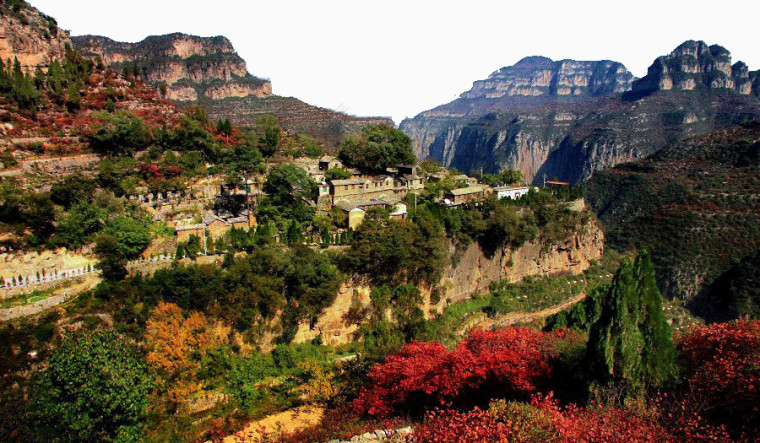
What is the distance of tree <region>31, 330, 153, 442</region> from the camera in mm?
13273

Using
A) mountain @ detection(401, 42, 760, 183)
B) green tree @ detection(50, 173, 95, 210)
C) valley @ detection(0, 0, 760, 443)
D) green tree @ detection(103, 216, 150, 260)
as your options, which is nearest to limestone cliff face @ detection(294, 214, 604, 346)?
valley @ detection(0, 0, 760, 443)

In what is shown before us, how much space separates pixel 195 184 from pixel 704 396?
28.6m

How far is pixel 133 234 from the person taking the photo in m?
22.2

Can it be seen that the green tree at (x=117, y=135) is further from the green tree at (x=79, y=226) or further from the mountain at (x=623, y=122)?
the mountain at (x=623, y=122)

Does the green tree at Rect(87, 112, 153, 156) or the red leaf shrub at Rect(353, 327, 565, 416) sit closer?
the red leaf shrub at Rect(353, 327, 565, 416)

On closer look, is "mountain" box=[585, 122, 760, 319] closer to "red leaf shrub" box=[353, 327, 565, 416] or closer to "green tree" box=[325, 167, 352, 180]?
"red leaf shrub" box=[353, 327, 565, 416]

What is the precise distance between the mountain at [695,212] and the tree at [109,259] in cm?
4284

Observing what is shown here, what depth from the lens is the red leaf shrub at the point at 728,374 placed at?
11312 mm

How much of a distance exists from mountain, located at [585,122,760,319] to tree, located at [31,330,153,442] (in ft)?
137

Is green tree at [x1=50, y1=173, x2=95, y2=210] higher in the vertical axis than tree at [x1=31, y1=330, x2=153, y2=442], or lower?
higher

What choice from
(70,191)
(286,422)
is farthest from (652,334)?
(70,191)

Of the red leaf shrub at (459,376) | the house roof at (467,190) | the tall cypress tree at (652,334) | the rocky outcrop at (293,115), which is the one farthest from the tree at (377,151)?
the tall cypress tree at (652,334)

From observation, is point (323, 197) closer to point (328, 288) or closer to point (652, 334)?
point (328, 288)

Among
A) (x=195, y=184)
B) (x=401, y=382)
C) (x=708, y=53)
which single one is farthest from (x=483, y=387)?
(x=708, y=53)
